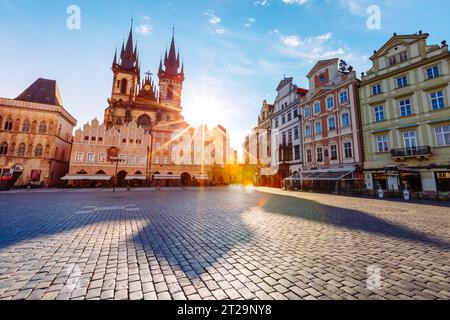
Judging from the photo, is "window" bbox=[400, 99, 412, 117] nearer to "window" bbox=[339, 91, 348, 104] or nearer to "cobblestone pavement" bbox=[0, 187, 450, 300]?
"window" bbox=[339, 91, 348, 104]

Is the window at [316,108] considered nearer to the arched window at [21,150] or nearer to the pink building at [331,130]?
the pink building at [331,130]

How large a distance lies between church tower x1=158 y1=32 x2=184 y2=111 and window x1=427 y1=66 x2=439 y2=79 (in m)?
56.8

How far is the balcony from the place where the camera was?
1714 centimetres

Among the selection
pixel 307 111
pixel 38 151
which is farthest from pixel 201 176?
pixel 38 151

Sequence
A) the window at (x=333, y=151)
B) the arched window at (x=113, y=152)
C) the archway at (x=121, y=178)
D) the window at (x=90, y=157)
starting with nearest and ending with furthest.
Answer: the window at (x=333, y=151) < the window at (x=90, y=157) < the arched window at (x=113, y=152) < the archway at (x=121, y=178)

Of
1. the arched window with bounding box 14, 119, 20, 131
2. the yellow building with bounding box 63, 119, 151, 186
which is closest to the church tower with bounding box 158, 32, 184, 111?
the yellow building with bounding box 63, 119, 151, 186

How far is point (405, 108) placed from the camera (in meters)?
19.4

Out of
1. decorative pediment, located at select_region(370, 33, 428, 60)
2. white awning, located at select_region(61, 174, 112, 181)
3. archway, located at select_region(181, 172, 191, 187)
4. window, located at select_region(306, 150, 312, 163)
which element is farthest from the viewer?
archway, located at select_region(181, 172, 191, 187)

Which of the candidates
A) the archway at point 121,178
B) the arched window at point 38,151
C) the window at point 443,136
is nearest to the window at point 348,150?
the window at point 443,136

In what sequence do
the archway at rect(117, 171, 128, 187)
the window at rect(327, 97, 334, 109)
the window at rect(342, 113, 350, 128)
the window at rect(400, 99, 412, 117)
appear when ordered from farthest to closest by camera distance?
the archway at rect(117, 171, 128, 187), the window at rect(327, 97, 334, 109), the window at rect(342, 113, 350, 128), the window at rect(400, 99, 412, 117)

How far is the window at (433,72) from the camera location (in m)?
17.7

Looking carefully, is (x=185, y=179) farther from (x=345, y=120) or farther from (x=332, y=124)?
(x=345, y=120)

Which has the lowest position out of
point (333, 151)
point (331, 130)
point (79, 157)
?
point (333, 151)

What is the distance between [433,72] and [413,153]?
25.0 ft
